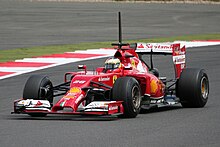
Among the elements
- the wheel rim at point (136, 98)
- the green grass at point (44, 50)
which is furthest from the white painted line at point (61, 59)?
the wheel rim at point (136, 98)

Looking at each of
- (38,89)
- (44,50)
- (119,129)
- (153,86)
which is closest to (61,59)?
(44,50)

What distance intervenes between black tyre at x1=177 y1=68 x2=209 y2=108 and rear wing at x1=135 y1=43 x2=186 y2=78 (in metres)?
0.66

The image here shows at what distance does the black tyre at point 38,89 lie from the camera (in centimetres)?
1220

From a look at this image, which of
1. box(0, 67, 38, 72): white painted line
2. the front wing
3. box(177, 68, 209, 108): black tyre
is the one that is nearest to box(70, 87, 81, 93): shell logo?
the front wing

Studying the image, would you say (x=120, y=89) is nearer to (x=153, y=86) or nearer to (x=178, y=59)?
(x=153, y=86)

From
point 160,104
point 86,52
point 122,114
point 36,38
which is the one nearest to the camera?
point 122,114

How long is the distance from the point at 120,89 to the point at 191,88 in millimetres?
1719

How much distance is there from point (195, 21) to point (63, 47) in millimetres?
12996

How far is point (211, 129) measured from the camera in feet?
35.8

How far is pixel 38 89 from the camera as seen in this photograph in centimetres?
1223

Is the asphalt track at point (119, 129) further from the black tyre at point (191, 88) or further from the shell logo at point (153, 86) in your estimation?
the shell logo at point (153, 86)

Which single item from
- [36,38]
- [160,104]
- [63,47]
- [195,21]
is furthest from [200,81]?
[195,21]

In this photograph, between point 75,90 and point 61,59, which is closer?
point 75,90

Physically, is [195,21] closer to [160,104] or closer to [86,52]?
[86,52]
